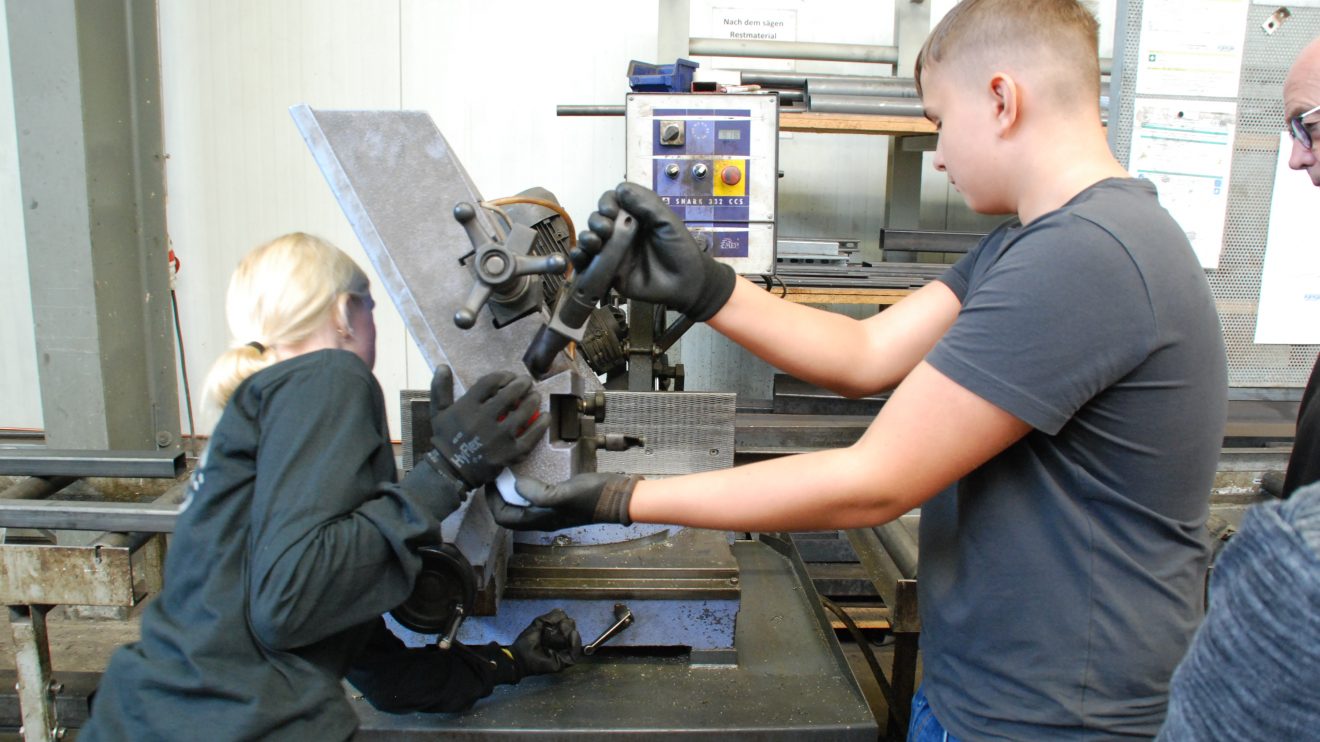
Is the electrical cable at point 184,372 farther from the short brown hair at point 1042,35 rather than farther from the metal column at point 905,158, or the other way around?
the short brown hair at point 1042,35

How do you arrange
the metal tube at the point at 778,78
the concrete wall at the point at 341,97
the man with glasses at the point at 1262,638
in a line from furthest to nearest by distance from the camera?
the concrete wall at the point at 341,97, the metal tube at the point at 778,78, the man with glasses at the point at 1262,638

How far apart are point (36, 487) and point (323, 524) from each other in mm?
741

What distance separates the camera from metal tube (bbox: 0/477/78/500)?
118cm

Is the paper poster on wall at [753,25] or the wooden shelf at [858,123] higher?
the paper poster on wall at [753,25]

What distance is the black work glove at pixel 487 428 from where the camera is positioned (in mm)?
830

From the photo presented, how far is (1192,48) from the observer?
1.68 metres

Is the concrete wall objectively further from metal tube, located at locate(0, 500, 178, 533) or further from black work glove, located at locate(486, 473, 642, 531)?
black work glove, located at locate(486, 473, 642, 531)

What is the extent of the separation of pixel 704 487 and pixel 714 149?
1.62 meters

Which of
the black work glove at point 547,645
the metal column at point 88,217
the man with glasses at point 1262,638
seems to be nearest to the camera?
the man with glasses at point 1262,638

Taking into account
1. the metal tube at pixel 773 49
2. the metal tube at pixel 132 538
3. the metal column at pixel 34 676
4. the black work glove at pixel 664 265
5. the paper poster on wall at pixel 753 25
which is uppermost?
the paper poster on wall at pixel 753 25

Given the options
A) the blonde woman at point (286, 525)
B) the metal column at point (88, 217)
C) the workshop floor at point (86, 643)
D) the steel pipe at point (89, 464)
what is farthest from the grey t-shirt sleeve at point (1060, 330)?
the metal column at point (88, 217)

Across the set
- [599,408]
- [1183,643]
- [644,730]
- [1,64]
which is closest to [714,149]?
[599,408]

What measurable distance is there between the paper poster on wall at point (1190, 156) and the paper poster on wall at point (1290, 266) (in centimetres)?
12

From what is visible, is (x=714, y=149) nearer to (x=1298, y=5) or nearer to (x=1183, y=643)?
(x=1298, y=5)
